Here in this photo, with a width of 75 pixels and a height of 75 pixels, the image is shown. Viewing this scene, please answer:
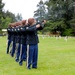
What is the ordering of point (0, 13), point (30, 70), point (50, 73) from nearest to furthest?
point (50, 73) → point (30, 70) → point (0, 13)

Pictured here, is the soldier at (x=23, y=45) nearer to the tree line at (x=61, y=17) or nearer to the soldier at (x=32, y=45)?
the soldier at (x=32, y=45)

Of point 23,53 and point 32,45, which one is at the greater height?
point 32,45

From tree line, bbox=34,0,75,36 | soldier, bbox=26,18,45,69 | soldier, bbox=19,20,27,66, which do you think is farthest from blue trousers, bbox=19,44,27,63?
tree line, bbox=34,0,75,36

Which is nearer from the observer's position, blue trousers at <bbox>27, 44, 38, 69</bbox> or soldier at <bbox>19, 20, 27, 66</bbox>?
blue trousers at <bbox>27, 44, 38, 69</bbox>

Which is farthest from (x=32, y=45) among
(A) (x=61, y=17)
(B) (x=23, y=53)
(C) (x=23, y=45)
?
(A) (x=61, y=17)

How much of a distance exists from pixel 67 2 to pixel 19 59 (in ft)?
198

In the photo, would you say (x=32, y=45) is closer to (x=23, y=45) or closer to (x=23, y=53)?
Answer: (x=23, y=45)

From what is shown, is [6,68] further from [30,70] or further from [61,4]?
[61,4]

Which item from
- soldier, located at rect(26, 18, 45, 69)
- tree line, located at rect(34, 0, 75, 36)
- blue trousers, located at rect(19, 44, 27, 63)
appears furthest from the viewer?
tree line, located at rect(34, 0, 75, 36)

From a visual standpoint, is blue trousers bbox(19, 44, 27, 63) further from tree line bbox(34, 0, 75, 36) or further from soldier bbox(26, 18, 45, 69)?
tree line bbox(34, 0, 75, 36)

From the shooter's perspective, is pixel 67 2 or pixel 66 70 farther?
pixel 67 2

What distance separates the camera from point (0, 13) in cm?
8881

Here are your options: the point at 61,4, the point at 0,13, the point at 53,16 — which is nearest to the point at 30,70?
the point at 61,4

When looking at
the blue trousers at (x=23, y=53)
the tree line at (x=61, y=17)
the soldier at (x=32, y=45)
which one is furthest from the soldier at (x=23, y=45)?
the tree line at (x=61, y=17)
